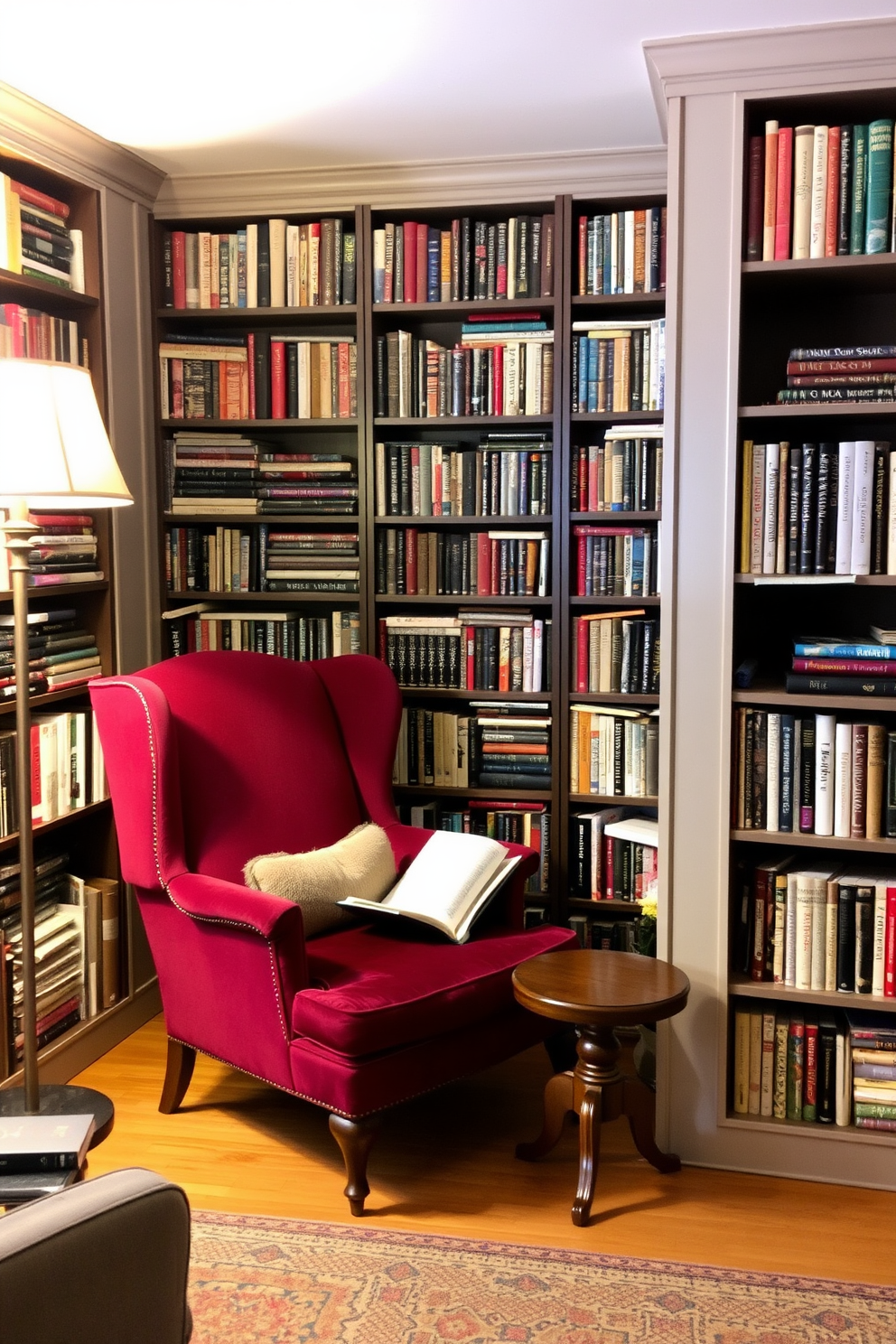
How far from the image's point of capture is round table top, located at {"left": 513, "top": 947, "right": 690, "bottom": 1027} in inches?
97.4

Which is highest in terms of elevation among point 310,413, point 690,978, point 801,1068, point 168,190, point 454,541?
point 168,190

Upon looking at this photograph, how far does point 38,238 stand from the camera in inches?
122

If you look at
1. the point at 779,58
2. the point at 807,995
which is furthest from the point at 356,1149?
the point at 779,58

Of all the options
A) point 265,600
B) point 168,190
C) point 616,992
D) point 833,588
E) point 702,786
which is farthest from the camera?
point 265,600

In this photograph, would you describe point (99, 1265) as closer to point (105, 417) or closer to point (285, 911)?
point (285, 911)

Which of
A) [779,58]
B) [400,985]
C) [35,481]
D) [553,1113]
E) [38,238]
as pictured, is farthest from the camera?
[38,238]

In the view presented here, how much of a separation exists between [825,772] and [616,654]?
96 centimetres

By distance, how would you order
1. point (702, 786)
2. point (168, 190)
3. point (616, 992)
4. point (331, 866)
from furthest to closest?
point (168, 190), point (331, 866), point (702, 786), point (616, 992)

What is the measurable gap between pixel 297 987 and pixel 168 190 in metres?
2.42

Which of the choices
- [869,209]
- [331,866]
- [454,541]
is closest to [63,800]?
[331,866]

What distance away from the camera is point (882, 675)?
2.61m

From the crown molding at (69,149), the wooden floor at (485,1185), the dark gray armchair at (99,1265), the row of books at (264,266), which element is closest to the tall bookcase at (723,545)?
the wooden floor at (485,1185)

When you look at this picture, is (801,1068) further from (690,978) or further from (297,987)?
(297,987)

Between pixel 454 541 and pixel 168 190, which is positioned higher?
pixel 168 190
